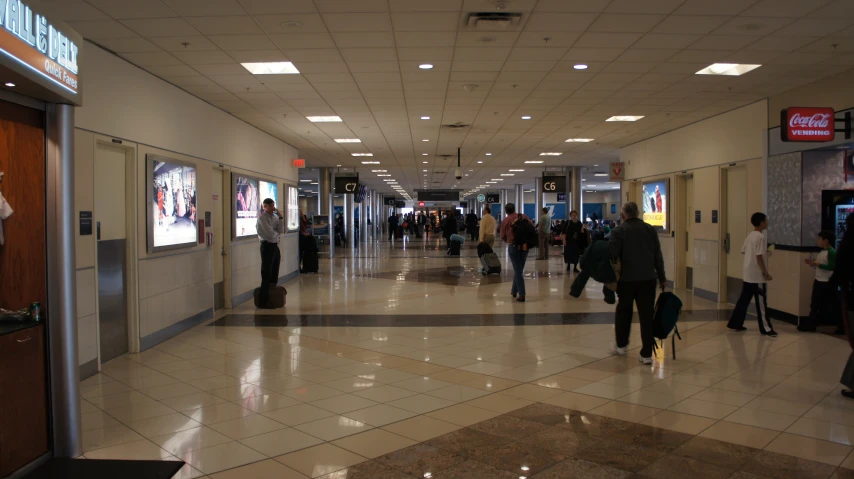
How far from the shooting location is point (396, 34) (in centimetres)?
597

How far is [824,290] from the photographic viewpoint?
7.46 metres

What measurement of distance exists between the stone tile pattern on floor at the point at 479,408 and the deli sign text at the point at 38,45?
2334 mm

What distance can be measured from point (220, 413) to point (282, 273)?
8.95 meters

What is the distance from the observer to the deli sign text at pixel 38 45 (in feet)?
9.45

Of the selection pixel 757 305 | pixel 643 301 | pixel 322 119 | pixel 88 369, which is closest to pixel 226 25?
pixel 88 369

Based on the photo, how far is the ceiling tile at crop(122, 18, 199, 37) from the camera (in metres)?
5.48

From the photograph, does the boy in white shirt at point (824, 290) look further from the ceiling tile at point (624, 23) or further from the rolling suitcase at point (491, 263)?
the rolling suitcase at point (491, 263)

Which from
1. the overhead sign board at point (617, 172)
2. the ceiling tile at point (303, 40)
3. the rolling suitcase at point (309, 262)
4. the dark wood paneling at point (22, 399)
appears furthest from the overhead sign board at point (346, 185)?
the dark wood paneling at point (22, 399)

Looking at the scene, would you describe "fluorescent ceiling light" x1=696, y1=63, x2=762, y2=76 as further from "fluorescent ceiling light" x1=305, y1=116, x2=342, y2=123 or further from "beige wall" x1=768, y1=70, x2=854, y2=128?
"fluorescent ceiling light" x1=305, y1=116, x2=342, y2=123

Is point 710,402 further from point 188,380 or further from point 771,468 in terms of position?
point 188,380

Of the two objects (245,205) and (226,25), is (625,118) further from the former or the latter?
(226,25)

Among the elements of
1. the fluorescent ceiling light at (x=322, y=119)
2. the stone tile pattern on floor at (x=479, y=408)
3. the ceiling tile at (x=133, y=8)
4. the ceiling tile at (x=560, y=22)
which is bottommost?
the stone tile pattern on floor at (x=479, y=408)

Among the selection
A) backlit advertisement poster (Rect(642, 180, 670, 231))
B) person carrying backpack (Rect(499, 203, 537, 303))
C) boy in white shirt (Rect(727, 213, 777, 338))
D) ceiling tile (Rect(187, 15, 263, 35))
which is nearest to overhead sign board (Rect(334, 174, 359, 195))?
backlit advertisement poster (Rect(642, 180, 670, 231))

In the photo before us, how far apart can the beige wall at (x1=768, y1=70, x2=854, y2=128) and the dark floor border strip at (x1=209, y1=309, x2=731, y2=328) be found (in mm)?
3148
